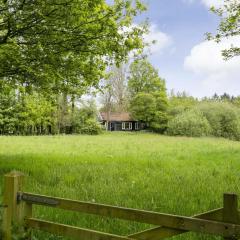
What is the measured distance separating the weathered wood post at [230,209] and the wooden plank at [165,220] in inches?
3.3

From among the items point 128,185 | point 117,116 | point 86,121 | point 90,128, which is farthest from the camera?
point 117,116

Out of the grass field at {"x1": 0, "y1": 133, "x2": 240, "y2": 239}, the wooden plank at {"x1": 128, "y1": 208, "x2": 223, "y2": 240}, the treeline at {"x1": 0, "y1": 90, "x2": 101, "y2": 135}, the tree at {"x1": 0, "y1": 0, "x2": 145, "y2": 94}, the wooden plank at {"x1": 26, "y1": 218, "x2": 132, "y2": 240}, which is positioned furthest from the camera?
the treeline at {"x1": 0, "y1": 90, "x2": 101, "y2": 135}

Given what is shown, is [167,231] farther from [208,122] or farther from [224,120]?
[224,120]

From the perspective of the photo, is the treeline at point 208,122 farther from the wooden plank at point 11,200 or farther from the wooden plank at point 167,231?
the wooden plank at point 167,231

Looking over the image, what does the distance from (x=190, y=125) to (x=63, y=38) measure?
54670mm

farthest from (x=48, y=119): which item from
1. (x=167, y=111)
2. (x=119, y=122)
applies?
(x=119, y=122)

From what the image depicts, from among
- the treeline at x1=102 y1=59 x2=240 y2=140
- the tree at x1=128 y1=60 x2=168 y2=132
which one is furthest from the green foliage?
the tree at x1=128 y1=60 x2=168 y2=132

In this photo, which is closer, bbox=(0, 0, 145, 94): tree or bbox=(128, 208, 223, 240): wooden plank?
bbox=(128, 208, 223, 240): wooden plank

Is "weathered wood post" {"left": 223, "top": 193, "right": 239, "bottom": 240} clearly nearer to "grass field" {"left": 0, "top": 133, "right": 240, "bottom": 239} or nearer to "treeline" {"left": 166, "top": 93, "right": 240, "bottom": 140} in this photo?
"grass field" {"left": 0, "top": 133, "right": 240, "bottom": 239}

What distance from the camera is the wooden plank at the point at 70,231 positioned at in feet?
16.5

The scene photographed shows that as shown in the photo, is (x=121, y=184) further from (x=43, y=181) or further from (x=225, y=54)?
(x=225, y=54)

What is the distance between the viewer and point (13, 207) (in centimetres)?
563

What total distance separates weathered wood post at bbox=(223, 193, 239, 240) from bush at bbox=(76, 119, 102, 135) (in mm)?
64734

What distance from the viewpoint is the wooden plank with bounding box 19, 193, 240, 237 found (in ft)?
14.1
